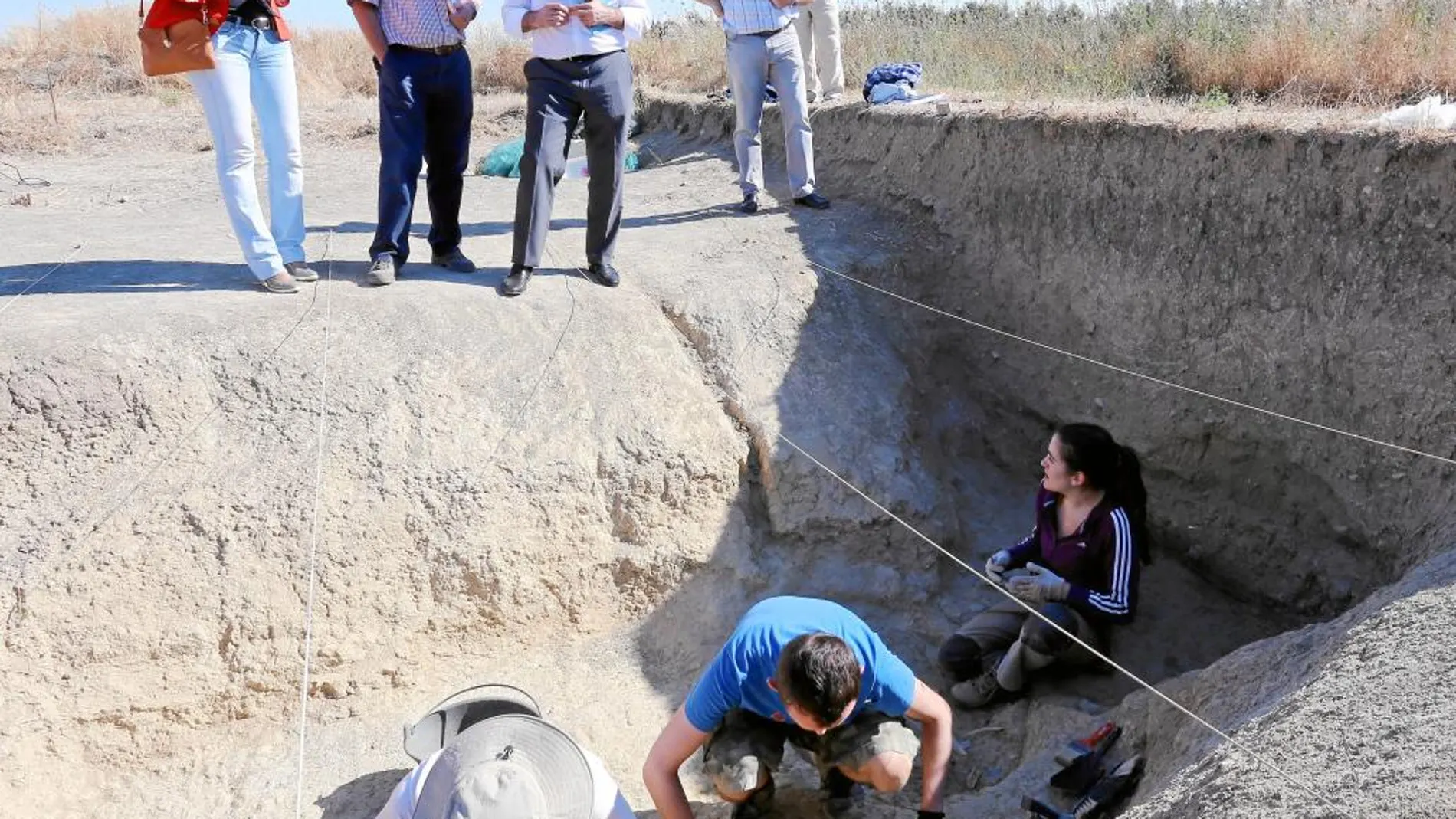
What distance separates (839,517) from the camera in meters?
5.07

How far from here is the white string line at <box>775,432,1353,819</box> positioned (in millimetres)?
2558

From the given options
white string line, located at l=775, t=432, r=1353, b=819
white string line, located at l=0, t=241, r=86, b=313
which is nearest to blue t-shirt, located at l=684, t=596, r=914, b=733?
white string line, located at l=775, t=432, r=1353, b=819

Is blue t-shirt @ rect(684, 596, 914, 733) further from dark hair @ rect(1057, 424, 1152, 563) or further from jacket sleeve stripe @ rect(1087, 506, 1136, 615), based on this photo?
dark hair @ rect(1057, 424, 1152, 563)

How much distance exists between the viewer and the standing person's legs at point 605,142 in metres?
4.88

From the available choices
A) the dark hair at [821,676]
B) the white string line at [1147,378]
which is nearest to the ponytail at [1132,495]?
the white string line at [1147,378]

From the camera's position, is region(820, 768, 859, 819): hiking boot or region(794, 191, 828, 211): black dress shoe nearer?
region(820, 768, 859, 819): hiking boot

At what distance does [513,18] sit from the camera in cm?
482

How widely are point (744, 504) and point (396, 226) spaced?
5.76ft

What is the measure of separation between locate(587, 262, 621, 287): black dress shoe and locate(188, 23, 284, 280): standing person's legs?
1288 mm

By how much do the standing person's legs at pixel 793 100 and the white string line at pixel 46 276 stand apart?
3194 millimetres

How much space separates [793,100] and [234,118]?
2.70 meters

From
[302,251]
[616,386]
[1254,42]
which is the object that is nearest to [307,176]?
[302,251]

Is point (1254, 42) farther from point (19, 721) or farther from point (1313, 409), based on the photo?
point (19, 721)

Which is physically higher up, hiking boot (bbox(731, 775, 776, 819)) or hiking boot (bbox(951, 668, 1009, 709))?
hiking boot (bbox(731, 775, 776, 819))
